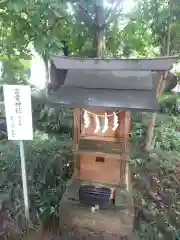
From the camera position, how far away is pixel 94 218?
142 inches

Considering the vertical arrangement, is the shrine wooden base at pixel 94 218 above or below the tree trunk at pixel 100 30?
below

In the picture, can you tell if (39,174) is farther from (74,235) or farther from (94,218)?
(94,218)

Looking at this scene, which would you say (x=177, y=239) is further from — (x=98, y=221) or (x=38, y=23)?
(x=38, y=23)

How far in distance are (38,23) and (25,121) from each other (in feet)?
4.40

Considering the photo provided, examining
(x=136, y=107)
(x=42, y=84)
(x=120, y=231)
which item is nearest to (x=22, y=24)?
(x=136, y=107)

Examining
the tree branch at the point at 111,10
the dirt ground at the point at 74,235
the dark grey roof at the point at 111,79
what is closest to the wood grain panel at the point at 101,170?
the dirt ground at the point at 74,235

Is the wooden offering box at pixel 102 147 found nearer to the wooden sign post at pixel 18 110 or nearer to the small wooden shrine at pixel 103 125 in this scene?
the small wooden shrine at pixel 103 125

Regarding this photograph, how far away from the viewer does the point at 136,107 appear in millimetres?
2705

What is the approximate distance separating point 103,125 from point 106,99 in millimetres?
485

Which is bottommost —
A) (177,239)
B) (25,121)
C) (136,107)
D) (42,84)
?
(177,239)

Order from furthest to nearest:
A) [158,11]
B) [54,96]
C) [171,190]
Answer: [171,190]
[158,11]
[54,96]

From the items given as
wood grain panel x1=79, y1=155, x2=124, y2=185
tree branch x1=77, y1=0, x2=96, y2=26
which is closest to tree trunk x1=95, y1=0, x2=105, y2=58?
tree branch x1=77, y1=0, x2=96, y2=26

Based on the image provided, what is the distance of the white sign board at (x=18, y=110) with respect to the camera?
3.21 meters

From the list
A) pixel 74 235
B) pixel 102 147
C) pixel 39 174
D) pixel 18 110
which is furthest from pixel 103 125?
pixel 39 174
